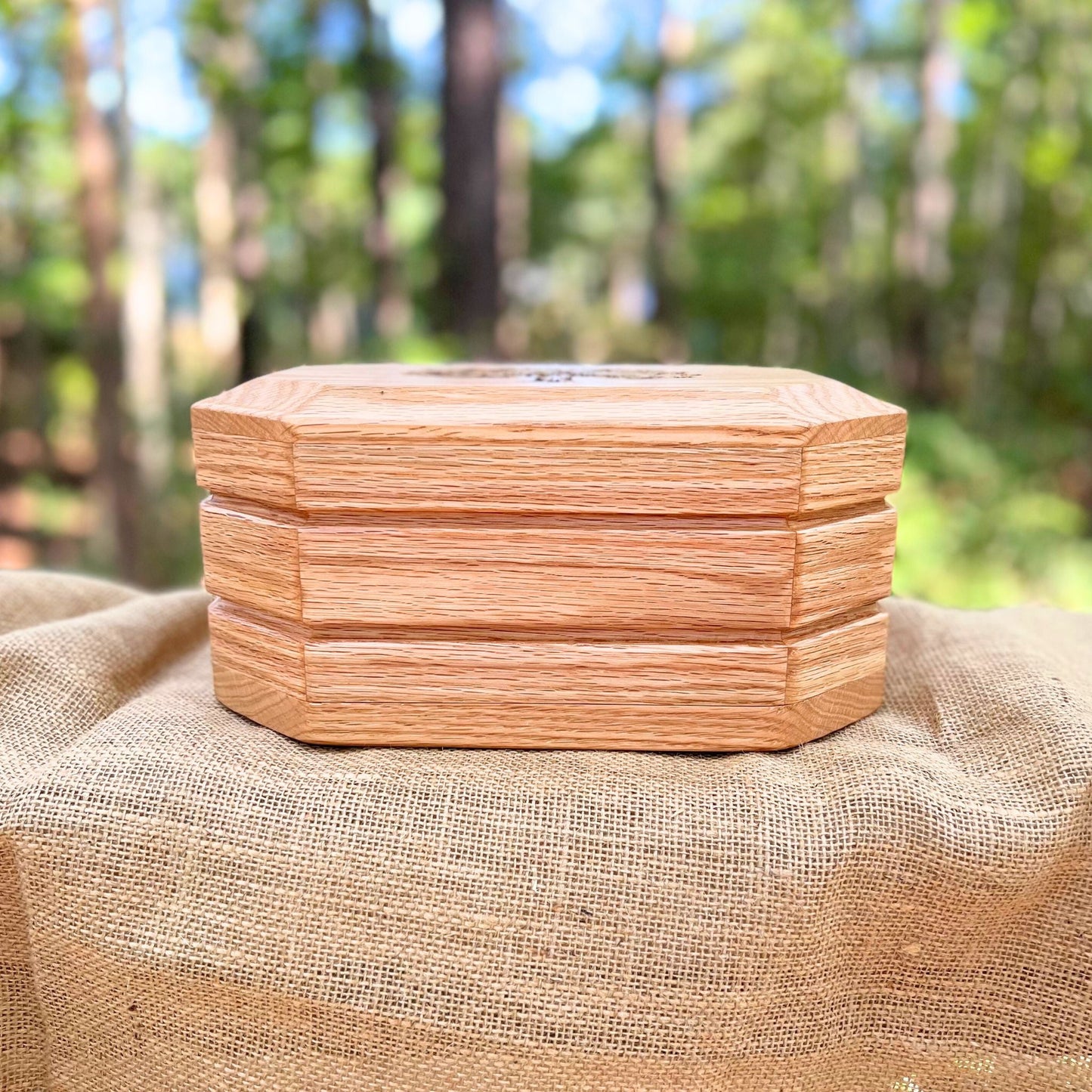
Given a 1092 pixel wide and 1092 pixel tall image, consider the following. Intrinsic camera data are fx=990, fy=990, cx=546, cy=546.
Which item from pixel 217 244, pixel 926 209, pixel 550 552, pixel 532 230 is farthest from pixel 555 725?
pixel 532 230

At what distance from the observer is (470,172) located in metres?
3.59

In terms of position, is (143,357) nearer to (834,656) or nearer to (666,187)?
(666,187)

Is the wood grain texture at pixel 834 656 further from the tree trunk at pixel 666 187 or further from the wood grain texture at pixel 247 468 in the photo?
the tree trunk at pixel 666 187

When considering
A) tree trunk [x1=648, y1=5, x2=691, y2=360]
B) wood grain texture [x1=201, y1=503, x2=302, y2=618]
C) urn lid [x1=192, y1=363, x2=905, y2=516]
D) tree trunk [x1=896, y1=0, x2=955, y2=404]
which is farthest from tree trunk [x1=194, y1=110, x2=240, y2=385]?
urn lid [x1=192, y1=363, x2=905, y2=516]

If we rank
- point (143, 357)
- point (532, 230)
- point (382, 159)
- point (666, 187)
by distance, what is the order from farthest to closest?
point (532, 230) → point (666, 187) → point (382, 159) → point (143, 357)

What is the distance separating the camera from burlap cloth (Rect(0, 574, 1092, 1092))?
0.74 m

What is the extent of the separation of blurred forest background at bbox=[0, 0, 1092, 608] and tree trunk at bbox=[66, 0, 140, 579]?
0.01 meters

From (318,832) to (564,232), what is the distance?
15162 mm

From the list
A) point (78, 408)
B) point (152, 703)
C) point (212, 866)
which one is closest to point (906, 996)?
point (212, 866)

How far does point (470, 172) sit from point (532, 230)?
10.9 metres

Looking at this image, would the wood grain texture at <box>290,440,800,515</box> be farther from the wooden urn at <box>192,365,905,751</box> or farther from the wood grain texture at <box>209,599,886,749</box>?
the wood grain texture at <box>209,599,886,749</box>

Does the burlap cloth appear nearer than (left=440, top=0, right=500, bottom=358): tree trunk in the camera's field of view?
Yes

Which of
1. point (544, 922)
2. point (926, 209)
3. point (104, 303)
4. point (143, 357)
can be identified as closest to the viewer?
point (544, 922)

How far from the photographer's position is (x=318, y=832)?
0.77 metres
